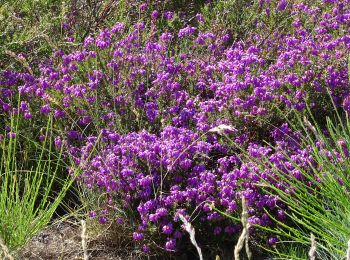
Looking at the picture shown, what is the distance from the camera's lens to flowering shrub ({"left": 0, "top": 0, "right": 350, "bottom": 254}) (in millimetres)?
3160

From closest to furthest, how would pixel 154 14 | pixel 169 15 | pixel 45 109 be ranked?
1. pixel 45 109
2. pixel 154 14
3. pixel 169 15

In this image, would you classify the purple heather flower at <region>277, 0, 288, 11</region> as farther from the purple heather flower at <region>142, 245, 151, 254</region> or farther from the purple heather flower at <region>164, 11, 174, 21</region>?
the purple heather flower at <region>142, 245, 151, 254</region>

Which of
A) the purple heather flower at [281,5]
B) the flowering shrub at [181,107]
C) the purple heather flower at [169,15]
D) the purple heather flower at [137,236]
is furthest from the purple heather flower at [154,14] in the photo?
the purple heather flower at [137,236]

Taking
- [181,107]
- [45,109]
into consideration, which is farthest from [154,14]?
[45,109]

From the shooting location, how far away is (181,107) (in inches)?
145

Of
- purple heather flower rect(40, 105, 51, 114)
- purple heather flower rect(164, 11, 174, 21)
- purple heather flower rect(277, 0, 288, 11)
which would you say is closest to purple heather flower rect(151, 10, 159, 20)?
purple heather flower rect(164, 11, 174, 21)

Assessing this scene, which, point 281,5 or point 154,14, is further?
point 281,5

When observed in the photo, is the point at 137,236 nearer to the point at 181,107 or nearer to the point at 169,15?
the point at 181,107

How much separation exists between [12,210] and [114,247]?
809 mm

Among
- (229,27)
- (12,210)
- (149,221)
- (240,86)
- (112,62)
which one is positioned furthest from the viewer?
(229,27)

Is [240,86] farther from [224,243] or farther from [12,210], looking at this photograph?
[12,210]

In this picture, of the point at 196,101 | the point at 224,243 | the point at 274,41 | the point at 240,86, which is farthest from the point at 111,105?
the point at 274,41

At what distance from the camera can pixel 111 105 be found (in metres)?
3.74

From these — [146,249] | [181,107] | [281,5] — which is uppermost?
[281,5]
